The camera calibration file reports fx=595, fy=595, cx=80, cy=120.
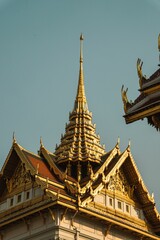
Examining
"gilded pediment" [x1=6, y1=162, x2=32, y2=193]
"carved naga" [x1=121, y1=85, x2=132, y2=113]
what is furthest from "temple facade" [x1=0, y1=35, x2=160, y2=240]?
"carved naga" [x1=121, y1=85, x2=132, y2=113]

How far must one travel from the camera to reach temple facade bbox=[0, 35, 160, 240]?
23016mm

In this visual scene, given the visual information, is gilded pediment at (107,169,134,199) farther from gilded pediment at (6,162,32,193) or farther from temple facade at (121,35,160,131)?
temple facade at (121,35,160,131)

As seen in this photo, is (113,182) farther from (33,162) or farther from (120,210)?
(33,162)

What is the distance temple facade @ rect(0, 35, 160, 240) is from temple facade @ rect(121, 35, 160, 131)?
11.6 m

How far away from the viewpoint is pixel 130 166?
26.8m

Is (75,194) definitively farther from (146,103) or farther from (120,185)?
(146,103)

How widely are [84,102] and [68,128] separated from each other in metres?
2.35

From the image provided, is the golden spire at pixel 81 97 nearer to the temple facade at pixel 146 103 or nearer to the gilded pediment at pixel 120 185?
the gilded pediment at pixel 120 185

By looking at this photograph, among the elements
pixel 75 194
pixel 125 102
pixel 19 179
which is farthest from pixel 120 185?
pixel 125 102

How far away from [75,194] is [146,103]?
43.2 ft

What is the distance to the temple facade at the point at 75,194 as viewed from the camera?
23.0 metres

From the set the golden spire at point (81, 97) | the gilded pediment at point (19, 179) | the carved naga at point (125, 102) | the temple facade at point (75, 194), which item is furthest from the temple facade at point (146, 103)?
A: the golden spire at point (81, 97)

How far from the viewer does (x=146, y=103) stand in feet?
36.0

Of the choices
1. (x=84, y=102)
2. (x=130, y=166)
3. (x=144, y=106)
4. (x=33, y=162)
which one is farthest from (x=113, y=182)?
(x=144, y=106)
